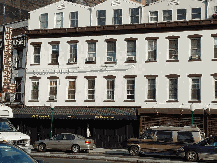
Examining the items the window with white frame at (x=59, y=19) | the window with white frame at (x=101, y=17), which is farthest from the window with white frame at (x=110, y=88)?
the window with white frame at (x=59, y=19)

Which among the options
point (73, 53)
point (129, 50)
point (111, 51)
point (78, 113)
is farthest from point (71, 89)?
point (129, 50)

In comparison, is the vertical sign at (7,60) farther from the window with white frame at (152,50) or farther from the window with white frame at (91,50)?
the window with white frame at (152,50)

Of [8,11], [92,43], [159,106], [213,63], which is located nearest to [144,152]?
[159,106]

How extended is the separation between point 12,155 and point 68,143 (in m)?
20.1

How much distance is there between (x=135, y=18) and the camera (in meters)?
35.8

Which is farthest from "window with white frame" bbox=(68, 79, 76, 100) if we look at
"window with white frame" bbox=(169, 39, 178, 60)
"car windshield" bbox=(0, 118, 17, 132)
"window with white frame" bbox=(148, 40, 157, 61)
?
"car windshield" bbox=(0, 118, 17, 132)

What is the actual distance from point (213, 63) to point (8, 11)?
28827 mm

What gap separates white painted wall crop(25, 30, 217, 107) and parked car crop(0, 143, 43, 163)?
2440 centimetres

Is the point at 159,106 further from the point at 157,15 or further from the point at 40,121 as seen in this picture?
the point at 40,121

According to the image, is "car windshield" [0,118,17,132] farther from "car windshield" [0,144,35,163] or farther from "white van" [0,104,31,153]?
"car windshield" [0,144,35,163]

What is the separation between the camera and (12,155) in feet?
32.6

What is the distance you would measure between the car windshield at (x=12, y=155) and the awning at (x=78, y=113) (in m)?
23.9

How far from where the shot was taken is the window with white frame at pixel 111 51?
3544cm

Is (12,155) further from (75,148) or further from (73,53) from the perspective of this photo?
(73,53)
